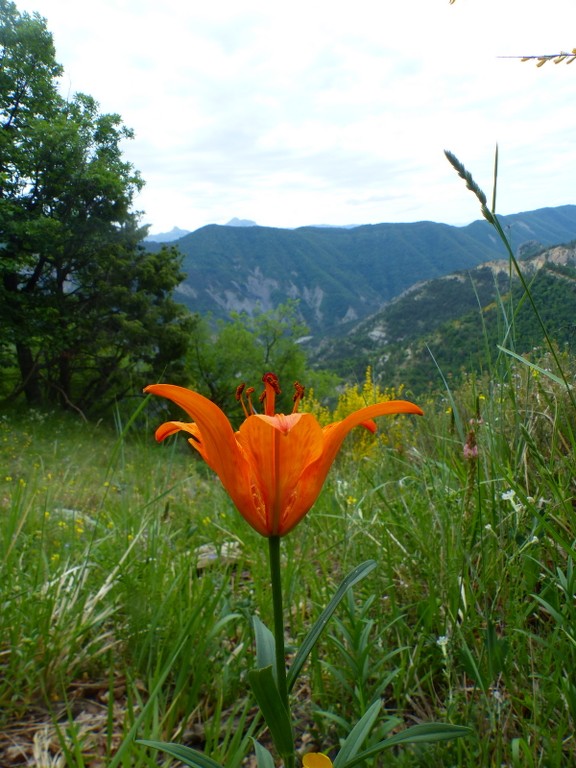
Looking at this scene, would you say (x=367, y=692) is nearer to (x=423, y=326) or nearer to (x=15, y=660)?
(x=15, y=660)

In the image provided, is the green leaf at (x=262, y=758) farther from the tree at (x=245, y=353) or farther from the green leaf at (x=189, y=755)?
the tree at (x=245, y=353)

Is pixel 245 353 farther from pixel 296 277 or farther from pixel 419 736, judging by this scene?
pixel 296 277

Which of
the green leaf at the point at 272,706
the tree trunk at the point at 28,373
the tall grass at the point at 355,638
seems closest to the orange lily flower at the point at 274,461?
the green leaf at the point at 272,706

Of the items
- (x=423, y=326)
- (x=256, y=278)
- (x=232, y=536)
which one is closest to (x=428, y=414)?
(x=232, y=536)

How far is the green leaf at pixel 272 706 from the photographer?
1.80 feet

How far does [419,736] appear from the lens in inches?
24.8

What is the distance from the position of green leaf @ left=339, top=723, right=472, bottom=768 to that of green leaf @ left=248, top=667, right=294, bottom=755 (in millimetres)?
79

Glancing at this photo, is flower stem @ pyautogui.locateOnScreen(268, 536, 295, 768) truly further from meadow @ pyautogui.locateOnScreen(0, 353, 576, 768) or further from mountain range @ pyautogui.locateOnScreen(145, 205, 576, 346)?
mountain range @ pyautogui.locateOnScreen(145, 205, 576, 346)

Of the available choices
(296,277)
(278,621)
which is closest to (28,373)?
(278,621)

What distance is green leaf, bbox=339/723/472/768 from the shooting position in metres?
0.62

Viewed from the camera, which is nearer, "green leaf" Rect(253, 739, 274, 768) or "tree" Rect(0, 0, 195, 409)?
"green leaf" Rect(253, 739, 274, 768)

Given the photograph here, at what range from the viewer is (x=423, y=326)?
67188mm

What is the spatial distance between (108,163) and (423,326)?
54.3 meters

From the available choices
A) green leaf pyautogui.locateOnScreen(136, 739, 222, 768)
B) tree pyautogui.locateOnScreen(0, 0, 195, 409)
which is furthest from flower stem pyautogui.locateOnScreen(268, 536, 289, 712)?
tree pyautogui.locateOnScreen(0, 0, 195, 409)
